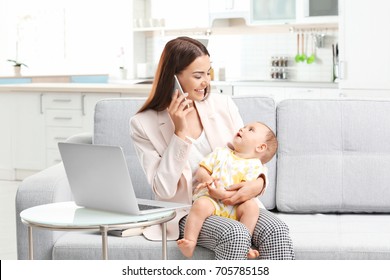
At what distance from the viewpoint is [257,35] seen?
8.50 m

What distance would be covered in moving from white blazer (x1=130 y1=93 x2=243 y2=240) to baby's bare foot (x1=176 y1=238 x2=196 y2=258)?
0.15 meters

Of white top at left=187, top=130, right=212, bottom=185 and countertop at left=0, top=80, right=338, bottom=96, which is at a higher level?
countertop at left=0, top=80, right=338, bottom=96

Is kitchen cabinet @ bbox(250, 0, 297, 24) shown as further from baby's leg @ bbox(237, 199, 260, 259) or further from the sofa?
baby's leg @ bbox(237, 199, 260, 259)

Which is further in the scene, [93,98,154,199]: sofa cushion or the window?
the window

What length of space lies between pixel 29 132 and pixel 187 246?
457cm

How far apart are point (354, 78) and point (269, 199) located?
10.1 ft

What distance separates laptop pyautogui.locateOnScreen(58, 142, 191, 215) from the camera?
2.35m

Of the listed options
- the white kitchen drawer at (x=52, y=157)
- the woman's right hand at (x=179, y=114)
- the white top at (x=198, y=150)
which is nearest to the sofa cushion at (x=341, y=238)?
the white top at (x=198, y=150)

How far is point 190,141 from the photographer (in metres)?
2.79

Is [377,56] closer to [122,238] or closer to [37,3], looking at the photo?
[122,238]

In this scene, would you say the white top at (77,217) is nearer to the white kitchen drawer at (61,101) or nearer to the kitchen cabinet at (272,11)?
the white kitchen drawer at (61,101)

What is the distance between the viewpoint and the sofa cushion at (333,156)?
3309 millimetres

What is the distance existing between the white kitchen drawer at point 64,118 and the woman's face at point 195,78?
12.6ft

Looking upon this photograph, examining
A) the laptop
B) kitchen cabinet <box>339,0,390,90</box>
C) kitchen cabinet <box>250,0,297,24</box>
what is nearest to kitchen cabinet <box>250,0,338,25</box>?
kitchen cabinet <box>250,0,297,24</box>
